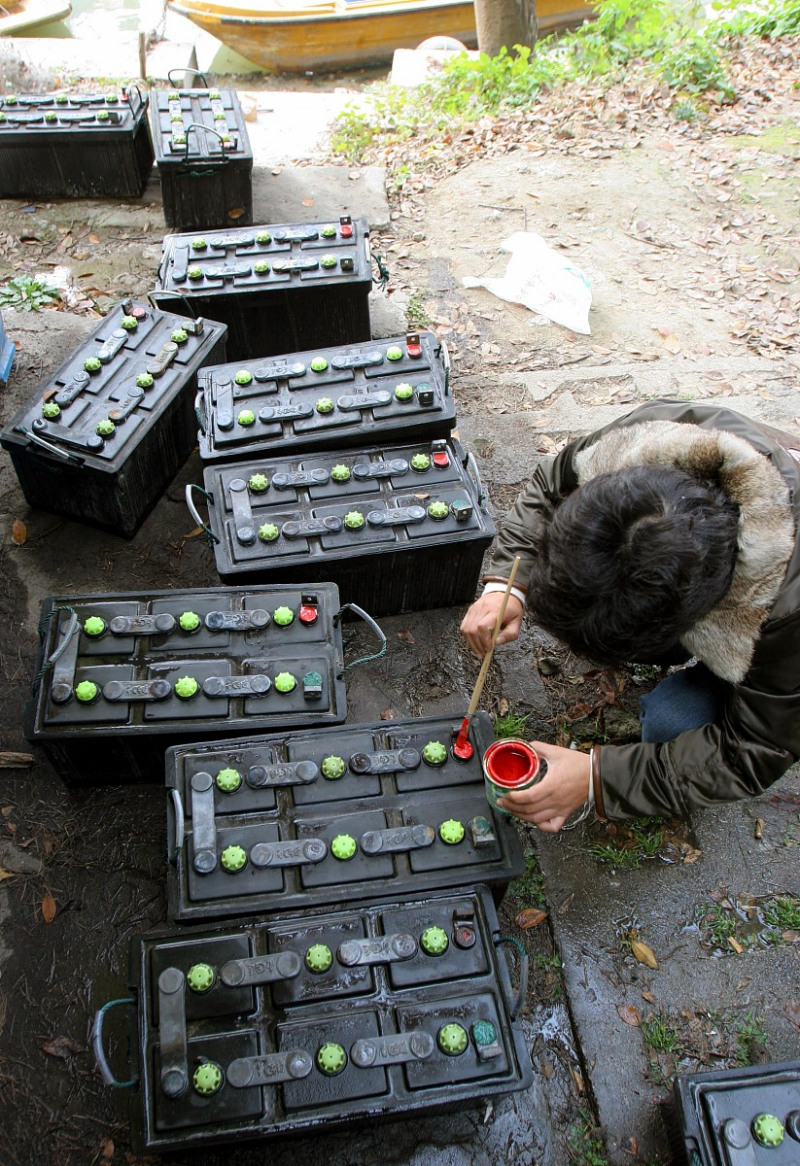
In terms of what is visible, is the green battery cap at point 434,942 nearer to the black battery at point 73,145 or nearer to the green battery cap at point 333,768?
the green battery cap at point 333,768

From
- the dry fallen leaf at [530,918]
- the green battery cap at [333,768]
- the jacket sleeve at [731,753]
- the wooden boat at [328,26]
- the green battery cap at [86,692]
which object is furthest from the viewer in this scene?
the wooden boat at [328,26]

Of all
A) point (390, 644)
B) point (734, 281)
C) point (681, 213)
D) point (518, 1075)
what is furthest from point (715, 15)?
point (518, 1075)

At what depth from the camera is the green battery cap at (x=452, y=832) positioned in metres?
2.42

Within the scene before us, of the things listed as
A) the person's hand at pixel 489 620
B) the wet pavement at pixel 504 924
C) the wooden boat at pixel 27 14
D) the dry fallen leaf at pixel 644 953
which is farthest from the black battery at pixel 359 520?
the wooden boat at pixel 27 14

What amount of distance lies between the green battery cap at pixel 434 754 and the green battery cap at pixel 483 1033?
76 centimetres

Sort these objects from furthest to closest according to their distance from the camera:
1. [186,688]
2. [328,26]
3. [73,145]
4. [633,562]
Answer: [328,26] < [73,145] < [186,688] < [633,562]

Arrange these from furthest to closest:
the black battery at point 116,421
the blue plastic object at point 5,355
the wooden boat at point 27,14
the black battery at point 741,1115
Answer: the wooden boat at point 27,14 < the blue plastic object at point 5,355 < the black battery at point 116,421 < the black battery at point 741,1115

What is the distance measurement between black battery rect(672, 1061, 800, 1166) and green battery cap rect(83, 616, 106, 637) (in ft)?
7.55

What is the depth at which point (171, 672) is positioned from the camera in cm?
275

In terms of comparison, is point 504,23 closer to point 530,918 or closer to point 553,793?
point 553,793

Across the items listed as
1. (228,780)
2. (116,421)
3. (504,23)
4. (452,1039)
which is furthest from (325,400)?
(504,23)

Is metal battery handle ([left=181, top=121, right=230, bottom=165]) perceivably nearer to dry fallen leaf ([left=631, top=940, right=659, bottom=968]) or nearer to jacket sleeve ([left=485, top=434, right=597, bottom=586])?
jacket sleeve ([left=485, top=434, right=597, bottom=586])

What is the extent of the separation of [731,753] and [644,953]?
0.88m

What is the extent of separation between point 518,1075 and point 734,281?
526cm
